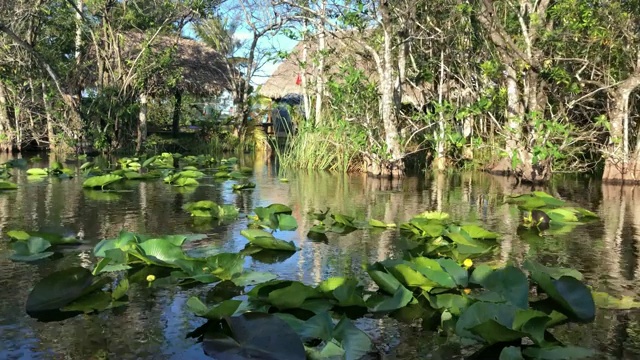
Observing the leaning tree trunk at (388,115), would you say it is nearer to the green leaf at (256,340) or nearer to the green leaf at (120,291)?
the green leaf at (120,291)

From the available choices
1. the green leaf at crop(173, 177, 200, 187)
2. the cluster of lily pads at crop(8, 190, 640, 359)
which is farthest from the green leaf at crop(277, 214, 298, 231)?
the green leaf at crop(173, 177, 200, 187)

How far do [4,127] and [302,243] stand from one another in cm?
Answer: 1380

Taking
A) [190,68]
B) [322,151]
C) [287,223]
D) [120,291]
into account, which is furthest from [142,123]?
[120,291]

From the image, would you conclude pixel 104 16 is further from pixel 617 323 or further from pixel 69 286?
pixel 617 323

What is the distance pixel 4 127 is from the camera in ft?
50.2

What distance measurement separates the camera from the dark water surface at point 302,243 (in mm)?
2186

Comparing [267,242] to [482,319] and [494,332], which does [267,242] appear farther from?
[494,332]

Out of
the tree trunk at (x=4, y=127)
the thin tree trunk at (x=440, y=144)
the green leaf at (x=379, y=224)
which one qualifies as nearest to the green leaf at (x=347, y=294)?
the green leaf at (x=379, y=224)

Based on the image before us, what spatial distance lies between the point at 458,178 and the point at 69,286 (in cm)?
773

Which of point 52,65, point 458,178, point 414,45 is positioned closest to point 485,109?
point 458,178

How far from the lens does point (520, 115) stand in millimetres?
9109

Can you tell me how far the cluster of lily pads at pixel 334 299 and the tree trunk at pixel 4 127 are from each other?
42.7 feet

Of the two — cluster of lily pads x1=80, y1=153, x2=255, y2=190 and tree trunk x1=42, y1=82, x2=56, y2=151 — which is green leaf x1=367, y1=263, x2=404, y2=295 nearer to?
cluster of lily pads x1=80, y1=153, x2=255, y2=190

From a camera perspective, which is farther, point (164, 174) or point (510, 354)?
point (164, 174)
